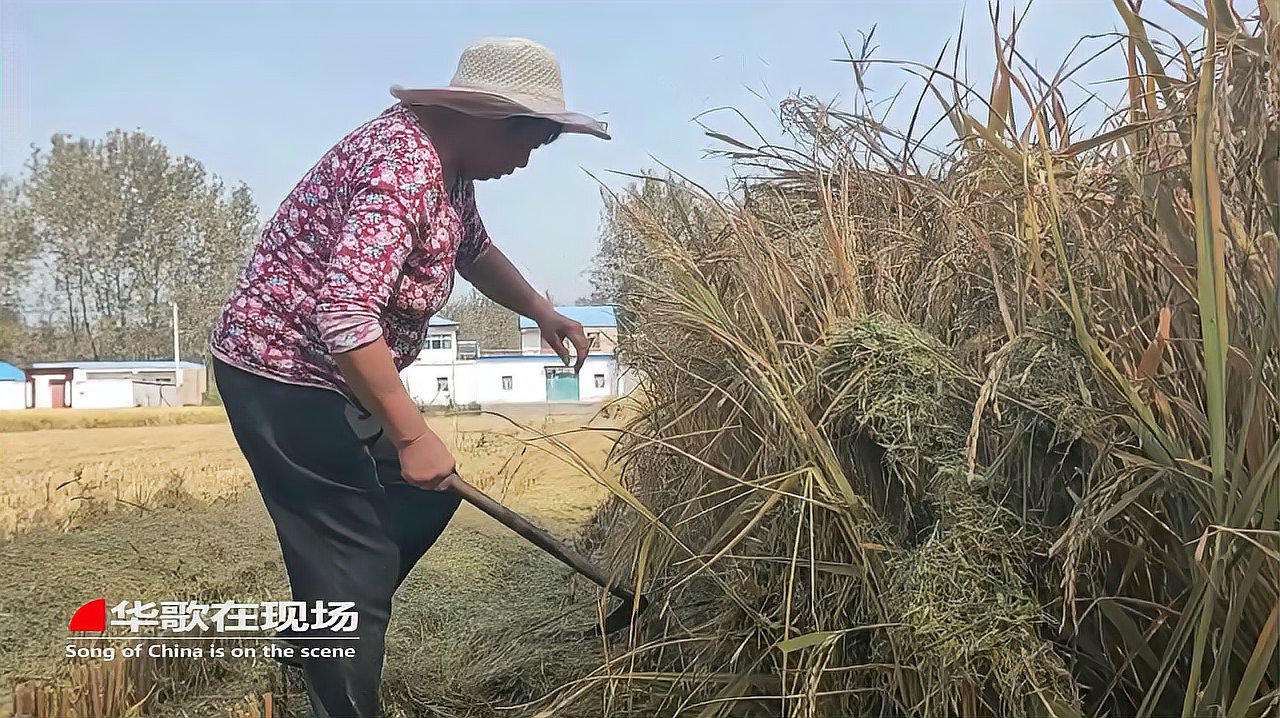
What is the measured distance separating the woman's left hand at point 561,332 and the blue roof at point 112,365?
32.8 inches

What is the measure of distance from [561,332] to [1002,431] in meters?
1.12

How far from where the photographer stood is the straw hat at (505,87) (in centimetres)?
218

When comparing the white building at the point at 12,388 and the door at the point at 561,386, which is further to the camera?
the door at the point at 561,386

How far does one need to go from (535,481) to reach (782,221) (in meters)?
0.92

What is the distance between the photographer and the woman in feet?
6.74

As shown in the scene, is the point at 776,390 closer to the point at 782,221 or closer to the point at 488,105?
the point at 782,221

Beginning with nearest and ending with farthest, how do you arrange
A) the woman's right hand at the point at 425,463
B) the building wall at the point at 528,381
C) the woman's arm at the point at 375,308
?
the woman's arm at the point at 375,308 → the woman's right hand at the point at 425,463 → the building wall at the point at 528,381

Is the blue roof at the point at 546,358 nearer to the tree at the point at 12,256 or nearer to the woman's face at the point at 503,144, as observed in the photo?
the woman's face at the point at 503,144

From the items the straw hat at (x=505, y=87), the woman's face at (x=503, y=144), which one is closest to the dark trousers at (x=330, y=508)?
the woman's face at (x=503, y=144)

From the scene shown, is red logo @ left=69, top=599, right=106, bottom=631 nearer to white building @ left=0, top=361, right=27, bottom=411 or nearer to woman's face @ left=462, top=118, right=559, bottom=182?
white building @ left=0, top=361, right=27, bottom=411

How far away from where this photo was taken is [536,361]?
2.46 metres

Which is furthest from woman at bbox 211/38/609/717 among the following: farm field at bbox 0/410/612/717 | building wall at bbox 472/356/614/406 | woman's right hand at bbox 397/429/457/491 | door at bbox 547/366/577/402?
door at bbox 547/366/577/402

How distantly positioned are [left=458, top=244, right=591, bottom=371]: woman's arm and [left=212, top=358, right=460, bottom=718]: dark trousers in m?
0.46

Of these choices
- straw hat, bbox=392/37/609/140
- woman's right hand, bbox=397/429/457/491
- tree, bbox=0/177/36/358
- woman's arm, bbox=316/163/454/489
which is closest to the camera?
woman's arm, bbox=316/163/454/489
